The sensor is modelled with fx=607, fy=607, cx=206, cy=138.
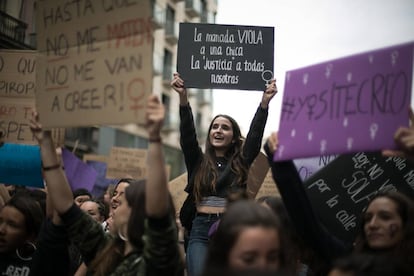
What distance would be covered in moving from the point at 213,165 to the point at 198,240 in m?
0.52

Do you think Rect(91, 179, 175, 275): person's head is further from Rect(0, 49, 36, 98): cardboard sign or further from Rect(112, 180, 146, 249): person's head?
Rect(0, 49, 36, 98): cardboard sign

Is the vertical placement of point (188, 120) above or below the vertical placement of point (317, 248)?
above

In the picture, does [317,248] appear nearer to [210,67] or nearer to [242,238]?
[242,238]

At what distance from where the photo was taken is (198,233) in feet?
12.9

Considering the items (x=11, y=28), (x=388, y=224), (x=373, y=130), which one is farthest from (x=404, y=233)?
(x=11, y=28)

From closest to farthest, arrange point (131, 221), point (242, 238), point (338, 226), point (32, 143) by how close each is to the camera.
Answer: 1. point (242, 238)
2. point (131, 221)
3. point (338, 226)
4. point (32, 143)

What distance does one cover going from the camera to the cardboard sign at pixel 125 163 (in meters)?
8.28

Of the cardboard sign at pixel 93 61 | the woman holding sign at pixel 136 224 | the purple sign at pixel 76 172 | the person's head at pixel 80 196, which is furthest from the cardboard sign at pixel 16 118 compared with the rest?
the woman holding sign at pixel 136 224

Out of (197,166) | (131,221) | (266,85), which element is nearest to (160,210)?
(131,221)

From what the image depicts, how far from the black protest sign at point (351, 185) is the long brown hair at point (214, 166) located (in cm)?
63

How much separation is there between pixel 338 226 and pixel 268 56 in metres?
1.48

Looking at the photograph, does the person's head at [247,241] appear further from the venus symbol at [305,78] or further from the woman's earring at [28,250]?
the woman's earring at [28,250]

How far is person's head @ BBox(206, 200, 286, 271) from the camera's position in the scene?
2076 mm

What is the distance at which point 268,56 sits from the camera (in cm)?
442
